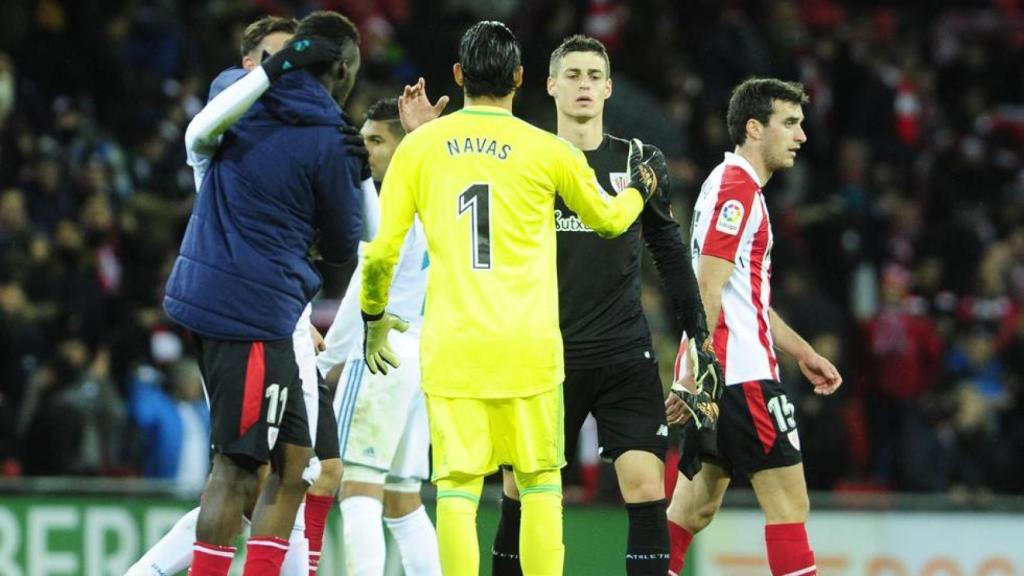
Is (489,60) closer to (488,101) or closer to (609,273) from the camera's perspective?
(488,101)

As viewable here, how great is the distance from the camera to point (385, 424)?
28.7ft

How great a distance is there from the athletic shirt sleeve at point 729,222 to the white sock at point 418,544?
2.10m

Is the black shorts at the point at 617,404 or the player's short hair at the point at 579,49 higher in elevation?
the player's short hair at the point at 579,49

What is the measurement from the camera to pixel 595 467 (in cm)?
1456

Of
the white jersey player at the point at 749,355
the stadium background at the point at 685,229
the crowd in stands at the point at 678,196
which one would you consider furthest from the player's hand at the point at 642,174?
the crowd in stands at the point at 678,196

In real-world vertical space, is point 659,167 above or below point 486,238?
above

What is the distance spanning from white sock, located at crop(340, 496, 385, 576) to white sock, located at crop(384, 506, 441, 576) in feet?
0.76

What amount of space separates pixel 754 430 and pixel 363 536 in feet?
A: 6.66

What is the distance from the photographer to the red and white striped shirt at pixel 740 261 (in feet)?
26.0

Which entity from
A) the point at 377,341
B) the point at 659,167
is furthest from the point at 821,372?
the point at 377,341

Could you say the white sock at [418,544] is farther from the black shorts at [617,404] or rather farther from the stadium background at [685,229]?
the stadium background at [685,229]

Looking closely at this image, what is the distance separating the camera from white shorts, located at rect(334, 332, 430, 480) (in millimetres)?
8703

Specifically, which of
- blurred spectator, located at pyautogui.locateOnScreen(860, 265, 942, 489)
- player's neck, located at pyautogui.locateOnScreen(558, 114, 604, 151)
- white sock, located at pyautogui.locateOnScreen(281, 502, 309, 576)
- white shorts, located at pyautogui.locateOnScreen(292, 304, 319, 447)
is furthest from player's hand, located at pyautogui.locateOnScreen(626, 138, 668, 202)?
blurred spectator, located at pyautogui.locateOnScreen(860, 265, 942, 489)

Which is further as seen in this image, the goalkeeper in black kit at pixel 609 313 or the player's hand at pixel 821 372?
the player's hand at pixel 821 372
